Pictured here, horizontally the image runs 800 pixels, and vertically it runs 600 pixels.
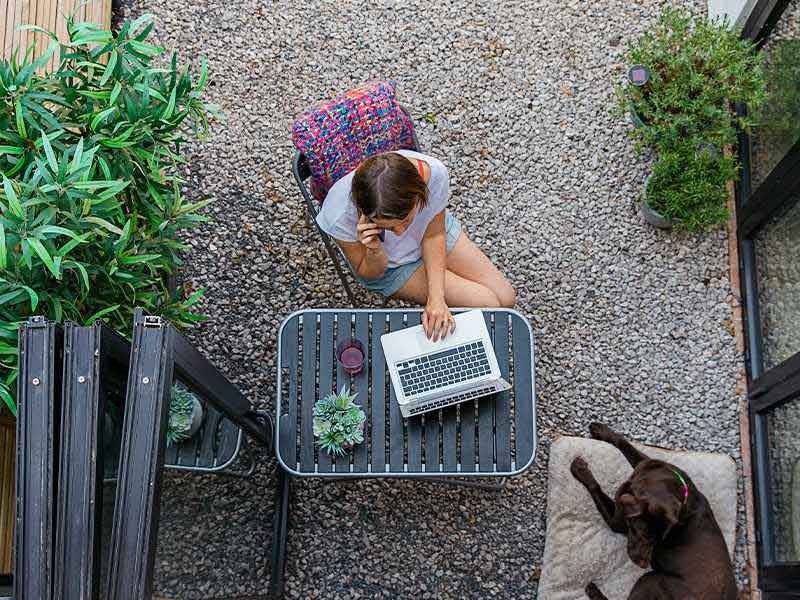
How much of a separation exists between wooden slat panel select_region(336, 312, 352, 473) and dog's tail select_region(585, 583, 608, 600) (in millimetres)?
1075

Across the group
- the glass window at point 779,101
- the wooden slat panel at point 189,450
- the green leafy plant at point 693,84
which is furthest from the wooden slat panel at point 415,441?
the glass window at point 779,101

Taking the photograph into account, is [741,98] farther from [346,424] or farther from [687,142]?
[346,424]

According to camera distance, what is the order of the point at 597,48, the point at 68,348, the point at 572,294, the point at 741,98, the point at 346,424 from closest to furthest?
the point at 68,348
the point at 346,424
the point at 741,98
the point at 572,294
the point at 597,48

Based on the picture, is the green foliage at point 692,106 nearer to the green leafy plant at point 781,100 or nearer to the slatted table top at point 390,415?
the green leafy plant at point 781,100

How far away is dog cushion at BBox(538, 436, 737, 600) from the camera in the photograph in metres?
2.79

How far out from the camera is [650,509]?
7.67 feet

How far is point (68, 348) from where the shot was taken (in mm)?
1486

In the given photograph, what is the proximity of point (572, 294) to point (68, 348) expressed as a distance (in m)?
2.23

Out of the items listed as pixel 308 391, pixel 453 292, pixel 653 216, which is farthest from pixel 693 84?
pixel 308 391

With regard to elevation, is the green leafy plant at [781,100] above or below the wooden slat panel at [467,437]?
above

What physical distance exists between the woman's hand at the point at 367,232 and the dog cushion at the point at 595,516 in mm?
1171

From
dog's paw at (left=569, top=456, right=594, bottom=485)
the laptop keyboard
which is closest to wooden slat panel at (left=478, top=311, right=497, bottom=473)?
the laptop keyboard

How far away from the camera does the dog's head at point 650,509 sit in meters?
2.33

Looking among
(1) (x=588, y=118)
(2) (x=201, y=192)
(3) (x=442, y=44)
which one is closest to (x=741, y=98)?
(1) (x=588, y=118)
